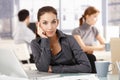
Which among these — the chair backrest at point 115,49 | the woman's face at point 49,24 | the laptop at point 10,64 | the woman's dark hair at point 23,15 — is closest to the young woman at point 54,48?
the woman's face at point 49,24

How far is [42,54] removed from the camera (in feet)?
7.82

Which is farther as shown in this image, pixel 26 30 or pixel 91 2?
pixel 91 2

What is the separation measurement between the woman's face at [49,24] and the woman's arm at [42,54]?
0.23ft

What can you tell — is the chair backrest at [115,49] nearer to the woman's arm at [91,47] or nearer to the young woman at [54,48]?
the young woman at [54,48]

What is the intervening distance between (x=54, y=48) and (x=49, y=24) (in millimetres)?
201

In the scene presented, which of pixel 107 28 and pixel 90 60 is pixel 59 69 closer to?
pixel 90 60

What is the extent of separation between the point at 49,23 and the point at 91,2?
3.47 metres

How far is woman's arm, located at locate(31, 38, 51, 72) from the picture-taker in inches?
88.9

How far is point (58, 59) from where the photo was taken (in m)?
2.36

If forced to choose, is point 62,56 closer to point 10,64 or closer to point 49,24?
point 49,24

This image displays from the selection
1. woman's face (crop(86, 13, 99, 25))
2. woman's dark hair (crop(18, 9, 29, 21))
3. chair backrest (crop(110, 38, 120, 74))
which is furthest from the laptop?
woman's dark hair (crop(18, 9, 29, 21))

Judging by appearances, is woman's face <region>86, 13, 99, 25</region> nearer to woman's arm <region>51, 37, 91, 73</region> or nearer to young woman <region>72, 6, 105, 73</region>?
young woman <region>72, 6, 105, 73</region>

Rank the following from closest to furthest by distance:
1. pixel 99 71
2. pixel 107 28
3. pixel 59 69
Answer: pixel 99 71 < pixel 59 69 < pixel 107 28

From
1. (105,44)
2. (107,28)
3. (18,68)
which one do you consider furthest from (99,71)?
(107,28)
